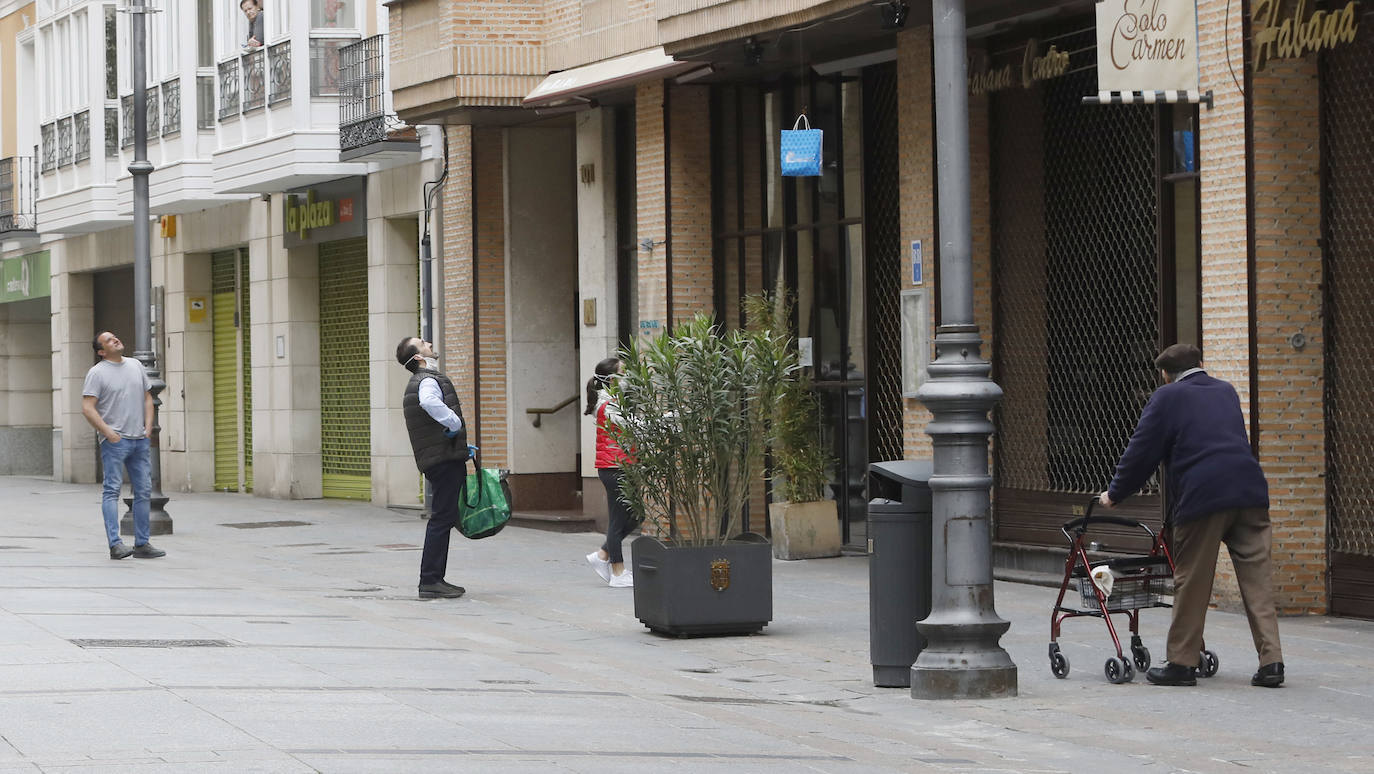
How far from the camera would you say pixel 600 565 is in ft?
52.0

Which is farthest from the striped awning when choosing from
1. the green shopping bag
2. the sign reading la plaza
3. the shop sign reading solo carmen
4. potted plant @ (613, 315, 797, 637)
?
the sign reading la plaza

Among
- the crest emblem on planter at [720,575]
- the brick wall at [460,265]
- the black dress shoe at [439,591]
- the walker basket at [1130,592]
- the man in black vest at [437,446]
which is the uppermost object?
the brick wall at [460,265]

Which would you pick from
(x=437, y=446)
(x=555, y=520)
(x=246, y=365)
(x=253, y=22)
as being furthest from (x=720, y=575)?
(x=246, y=365)

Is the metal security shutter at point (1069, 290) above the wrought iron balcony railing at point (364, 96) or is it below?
below

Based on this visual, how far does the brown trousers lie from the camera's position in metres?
9.89

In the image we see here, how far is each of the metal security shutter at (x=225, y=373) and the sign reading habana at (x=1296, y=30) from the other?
20.9 m

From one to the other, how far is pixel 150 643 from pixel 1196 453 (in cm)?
574

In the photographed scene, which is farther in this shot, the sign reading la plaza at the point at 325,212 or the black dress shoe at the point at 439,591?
the sign reading la plaza at the point at 325,212

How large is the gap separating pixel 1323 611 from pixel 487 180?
1222cm

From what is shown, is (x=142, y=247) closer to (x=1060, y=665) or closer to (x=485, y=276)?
(x=485, y=276)

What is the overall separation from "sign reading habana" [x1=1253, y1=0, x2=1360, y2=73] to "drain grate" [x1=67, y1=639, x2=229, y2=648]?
7.11 meters

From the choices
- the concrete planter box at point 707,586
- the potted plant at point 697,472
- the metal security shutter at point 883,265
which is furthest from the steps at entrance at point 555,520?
the concrete planter box at point 707,586

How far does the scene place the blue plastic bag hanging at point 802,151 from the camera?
1712 centimetres

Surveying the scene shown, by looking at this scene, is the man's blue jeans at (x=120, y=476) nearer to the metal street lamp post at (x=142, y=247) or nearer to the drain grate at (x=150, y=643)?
the metal street lamp post at (x=142, y=247)
